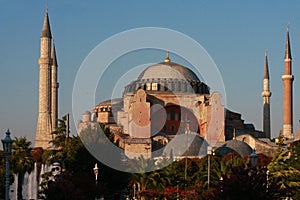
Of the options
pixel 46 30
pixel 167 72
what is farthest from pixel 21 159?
pixel 167 72

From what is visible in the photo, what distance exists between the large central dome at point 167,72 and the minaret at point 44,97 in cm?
1343

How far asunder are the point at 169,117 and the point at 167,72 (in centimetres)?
678

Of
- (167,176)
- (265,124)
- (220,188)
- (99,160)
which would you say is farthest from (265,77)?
(220,188)

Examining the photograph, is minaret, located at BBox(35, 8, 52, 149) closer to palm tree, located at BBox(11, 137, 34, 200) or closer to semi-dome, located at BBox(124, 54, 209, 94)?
semi-dome, located at BBox(124, 54, 209, 94)

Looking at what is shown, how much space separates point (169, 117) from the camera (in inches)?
2424

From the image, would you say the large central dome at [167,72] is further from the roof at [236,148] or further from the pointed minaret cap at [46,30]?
the roof at [236,148]

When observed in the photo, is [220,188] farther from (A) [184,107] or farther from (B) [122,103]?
(B) [122,103]

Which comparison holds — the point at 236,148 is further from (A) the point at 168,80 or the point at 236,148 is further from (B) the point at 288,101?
(A) the point at 168,80

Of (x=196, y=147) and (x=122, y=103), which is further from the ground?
(x=122, y=103)

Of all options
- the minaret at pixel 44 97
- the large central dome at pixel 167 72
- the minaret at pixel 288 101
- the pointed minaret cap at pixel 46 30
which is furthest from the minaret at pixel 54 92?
the minaret at pixel 288 101

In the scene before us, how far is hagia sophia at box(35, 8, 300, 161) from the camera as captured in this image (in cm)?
5381

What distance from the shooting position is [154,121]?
194ft

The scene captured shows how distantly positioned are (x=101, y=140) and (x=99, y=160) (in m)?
2.31

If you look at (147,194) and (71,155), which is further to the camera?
(147,194)
